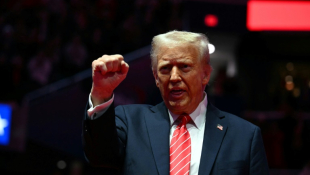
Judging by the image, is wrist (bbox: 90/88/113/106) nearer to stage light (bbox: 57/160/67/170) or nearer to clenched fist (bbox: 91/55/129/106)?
clenched fist (bbox: 91/55/129/106)

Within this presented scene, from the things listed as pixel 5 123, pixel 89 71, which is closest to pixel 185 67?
pixel 5 123

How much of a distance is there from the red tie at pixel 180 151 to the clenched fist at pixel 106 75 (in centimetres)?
39

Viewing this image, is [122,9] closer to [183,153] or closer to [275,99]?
[275,99]

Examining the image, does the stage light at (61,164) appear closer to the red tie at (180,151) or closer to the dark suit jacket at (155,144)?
the dark suit jacket at (155,144)

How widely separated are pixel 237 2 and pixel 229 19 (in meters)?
0.26

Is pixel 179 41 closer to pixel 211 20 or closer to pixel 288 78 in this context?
pixel 211 20

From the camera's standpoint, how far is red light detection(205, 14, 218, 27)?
6.06m

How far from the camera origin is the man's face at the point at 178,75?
197 cm

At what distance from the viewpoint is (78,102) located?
19.0 ft

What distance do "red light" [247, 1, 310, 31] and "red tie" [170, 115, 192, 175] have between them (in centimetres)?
353

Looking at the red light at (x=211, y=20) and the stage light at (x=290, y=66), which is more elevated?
the red light at (x=211, y=20)

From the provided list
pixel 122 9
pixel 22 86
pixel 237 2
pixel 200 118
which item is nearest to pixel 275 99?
pixel 237 2

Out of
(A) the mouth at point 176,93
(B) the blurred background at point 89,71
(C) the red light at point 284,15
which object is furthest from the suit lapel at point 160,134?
(C) the red light at point 284,15

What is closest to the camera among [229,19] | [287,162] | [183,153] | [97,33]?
[183,153]
